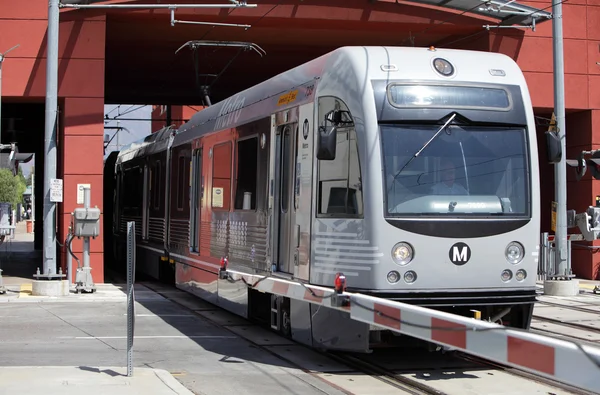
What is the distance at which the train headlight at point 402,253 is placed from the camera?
8742 millimetres

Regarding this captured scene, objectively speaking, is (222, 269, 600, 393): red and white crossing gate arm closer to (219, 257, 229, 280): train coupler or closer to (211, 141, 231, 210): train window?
(219, 257, 229, 280): train coupler

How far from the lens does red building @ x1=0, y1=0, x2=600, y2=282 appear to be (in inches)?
782

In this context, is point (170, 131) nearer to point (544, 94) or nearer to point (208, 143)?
point (208, 143)

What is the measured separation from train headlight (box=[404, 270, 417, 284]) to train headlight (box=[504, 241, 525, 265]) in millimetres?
1074

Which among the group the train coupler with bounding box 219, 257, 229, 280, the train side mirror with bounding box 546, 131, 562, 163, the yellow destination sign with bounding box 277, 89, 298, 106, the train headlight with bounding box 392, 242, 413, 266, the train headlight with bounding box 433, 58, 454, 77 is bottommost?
the train coupler with bounding box 219, 257, 229, 280

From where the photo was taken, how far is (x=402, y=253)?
28.8 ft

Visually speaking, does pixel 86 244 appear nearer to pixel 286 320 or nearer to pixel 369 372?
pixel 286 320

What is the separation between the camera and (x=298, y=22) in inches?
843

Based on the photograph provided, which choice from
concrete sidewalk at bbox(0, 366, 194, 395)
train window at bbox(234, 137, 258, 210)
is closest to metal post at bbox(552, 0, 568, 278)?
train window at bbox(234, 137, 258, 210)

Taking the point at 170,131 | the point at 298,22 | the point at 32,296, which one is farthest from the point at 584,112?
the point at 32,296

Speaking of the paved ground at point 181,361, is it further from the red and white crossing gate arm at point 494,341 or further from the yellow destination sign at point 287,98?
the yellow destination sign at point 287,98

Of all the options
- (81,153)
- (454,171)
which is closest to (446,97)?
(454,171)

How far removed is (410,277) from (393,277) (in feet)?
0.60

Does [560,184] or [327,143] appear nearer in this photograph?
[327,143]
